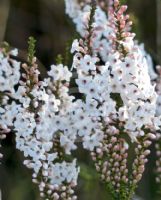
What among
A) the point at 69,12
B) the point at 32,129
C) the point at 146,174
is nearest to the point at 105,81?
the point at 32,129

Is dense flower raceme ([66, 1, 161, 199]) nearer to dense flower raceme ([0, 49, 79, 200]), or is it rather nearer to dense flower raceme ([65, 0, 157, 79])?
dense flower raceme ([0, 49, 79, 200])

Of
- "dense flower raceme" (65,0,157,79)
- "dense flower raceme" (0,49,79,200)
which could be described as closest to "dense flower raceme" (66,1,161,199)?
"dense flower raceme" (0,49,79,200)

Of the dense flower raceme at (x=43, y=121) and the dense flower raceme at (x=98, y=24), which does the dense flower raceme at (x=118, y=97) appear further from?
the dense flower raceme at (x=98, y=24)

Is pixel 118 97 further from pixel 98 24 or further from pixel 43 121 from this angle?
pixel 98 24

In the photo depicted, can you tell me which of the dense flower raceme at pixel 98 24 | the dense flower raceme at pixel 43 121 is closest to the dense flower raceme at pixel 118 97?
the dense flower raceme at pixel 43 121

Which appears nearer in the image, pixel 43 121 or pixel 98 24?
pixel 43 121

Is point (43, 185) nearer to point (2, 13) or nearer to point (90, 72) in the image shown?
point (90, 72)

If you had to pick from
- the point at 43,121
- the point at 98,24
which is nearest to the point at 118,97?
the point at 43,121

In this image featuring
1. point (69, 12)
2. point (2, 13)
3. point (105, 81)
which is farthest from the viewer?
point (2, 13)
